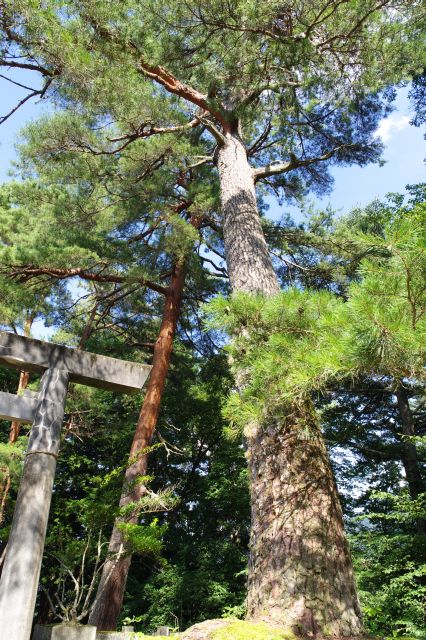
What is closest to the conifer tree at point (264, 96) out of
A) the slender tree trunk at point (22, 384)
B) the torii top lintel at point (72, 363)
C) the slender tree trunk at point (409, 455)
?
the torii top lintel at point (72, 363)

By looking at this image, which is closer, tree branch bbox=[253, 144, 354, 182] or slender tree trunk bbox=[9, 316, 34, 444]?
tree branch bbox=[253, 144, 354, 182]

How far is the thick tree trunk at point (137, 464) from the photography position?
15.3 ft

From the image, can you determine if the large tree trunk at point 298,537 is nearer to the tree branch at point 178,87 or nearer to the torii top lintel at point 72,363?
the torii top lintel at point 72,363

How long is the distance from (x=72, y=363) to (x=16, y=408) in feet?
1.48

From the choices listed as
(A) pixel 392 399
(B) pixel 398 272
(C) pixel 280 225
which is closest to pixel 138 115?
(C) pixel 280 225

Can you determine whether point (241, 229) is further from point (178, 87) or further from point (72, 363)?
point (178, 87)

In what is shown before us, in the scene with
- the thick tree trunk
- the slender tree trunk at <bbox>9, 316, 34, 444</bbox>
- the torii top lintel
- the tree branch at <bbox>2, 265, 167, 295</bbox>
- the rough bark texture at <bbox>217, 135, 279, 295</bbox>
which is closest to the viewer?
the torii top lintel

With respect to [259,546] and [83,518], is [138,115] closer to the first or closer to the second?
[83,518]

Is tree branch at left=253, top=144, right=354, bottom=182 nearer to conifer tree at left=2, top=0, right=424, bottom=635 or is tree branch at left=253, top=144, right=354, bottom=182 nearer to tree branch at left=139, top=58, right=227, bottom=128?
conifer tree at left=2, top=0, right=424, bottom=635

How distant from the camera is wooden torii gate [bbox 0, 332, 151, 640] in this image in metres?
2.39

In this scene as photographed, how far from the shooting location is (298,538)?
2.36 metres

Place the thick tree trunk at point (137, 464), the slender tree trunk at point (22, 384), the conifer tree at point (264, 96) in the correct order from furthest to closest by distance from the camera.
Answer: the slender tree trunk at point (22, 384) → the thick tree trunk at point (137, 464) → the conifer tree at point (264, 96)

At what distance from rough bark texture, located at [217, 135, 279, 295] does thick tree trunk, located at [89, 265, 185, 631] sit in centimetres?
180

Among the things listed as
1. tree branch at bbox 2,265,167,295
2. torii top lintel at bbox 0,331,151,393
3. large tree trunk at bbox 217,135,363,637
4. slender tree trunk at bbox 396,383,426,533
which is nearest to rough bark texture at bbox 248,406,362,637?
large tree trunk at bbox 217,135,363,637
